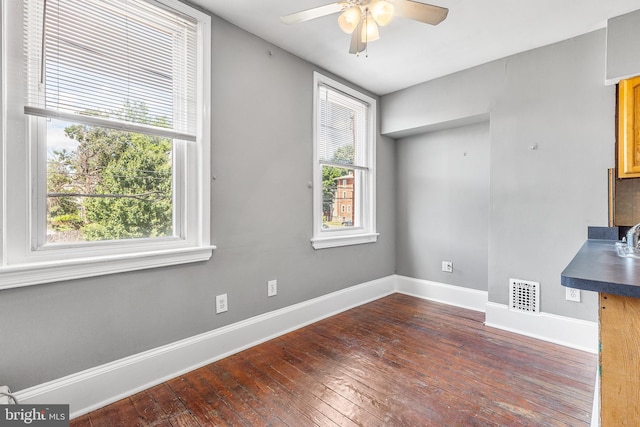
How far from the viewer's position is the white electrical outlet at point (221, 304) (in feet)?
7.27

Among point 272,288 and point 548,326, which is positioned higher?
point 272,288

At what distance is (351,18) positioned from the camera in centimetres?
162

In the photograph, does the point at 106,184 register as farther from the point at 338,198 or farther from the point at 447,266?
the point at 447,266

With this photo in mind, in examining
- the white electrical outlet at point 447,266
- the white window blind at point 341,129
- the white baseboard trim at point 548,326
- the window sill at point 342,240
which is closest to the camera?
the white baseboard trim at point 548,326

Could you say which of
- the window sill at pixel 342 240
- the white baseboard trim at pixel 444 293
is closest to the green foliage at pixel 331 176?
the window sill at pixel 342 240

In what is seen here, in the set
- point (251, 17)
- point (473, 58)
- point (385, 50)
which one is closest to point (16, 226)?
Answer: point (251, 17)

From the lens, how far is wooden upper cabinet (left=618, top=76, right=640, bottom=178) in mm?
2053

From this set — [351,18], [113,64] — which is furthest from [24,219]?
[351,18]

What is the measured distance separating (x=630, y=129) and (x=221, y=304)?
3.15m

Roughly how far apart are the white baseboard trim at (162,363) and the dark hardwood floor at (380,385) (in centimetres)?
7

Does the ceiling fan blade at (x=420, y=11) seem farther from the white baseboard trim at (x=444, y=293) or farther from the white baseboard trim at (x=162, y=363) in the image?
the white baseboard trim at (x=444, y=293)

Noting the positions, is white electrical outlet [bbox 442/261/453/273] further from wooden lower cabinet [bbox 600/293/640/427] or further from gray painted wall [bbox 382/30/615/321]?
wooden lower cabinet [bbox 600/293/640/427]

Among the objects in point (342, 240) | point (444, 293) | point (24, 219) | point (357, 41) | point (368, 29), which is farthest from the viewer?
point (444, 293)

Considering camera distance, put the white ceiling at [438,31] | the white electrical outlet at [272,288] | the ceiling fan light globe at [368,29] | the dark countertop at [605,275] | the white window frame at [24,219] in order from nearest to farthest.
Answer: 1. the dark countertop at [605,275]
2. the white window frame at [24,219]
3. the ceiling fan light globe at [368,29]
4. the white ceiling at [438,31]
5. the white electrical outlet at [272,288]
